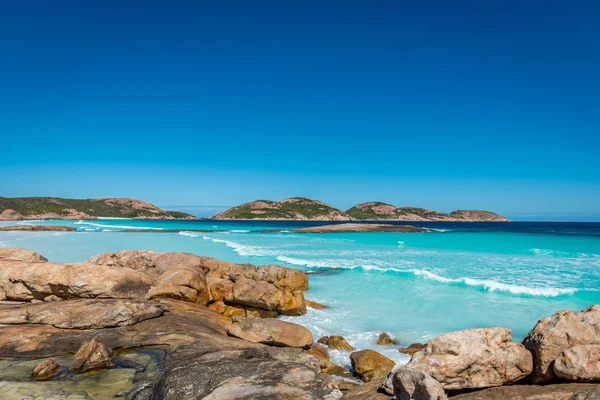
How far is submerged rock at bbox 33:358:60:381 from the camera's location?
679cm

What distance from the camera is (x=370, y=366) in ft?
32.6

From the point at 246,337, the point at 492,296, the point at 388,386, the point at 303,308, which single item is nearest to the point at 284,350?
the point at 246,337

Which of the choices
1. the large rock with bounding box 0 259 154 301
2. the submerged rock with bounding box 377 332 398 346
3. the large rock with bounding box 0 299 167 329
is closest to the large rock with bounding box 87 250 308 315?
the large rock with bounding box 0 259 154 301

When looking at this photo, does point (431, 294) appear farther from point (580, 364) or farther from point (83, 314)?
point (83, 314)

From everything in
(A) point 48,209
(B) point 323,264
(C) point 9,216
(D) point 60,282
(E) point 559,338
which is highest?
(A) point 48,209

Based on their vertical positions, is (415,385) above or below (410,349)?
above

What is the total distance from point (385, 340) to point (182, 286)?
317 inches

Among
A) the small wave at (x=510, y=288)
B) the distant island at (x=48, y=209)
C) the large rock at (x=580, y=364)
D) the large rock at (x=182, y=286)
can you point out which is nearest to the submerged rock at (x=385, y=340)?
the large rock at (x=182, y=286)

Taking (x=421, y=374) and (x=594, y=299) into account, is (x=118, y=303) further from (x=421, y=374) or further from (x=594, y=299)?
(x=594, y=299)

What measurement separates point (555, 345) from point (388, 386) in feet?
8.72

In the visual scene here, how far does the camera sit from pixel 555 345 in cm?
553

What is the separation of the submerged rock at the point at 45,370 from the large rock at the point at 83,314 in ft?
9.73

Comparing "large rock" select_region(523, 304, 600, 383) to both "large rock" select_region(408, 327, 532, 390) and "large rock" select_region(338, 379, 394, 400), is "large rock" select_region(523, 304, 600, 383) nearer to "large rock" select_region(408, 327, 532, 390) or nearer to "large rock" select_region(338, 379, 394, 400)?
"large rock" select_region(408, 327, 532, 390)

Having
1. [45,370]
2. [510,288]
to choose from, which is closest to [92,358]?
[45,370]
